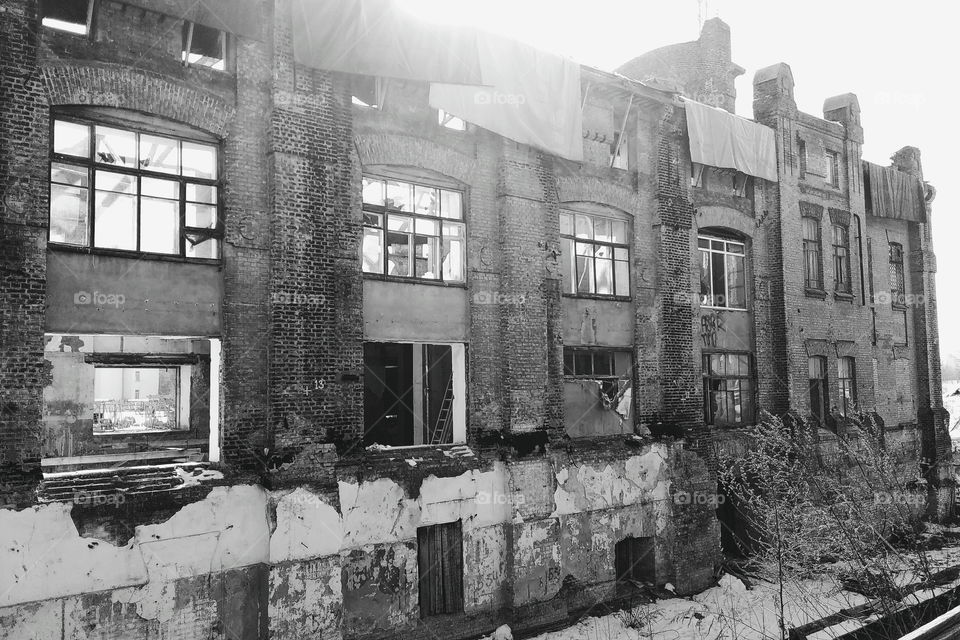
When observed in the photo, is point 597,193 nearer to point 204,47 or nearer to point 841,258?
point 204,47

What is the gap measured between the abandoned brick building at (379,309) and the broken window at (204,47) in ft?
0.14

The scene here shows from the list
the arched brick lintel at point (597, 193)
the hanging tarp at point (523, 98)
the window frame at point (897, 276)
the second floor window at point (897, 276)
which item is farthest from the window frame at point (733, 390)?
the second floor window at point (897, 276)

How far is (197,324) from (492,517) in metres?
5.85

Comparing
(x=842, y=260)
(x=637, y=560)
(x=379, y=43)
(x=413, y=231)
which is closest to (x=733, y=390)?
(x=637, y=560)

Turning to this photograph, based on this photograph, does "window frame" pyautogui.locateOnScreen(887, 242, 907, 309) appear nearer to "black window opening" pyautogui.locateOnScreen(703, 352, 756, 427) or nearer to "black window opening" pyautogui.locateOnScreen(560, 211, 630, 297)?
"black window opening" pyautogui.locateOnScreen(703, 352, 756, 427)

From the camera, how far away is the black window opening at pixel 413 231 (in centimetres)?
1182

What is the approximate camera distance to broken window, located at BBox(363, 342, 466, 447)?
620 inches

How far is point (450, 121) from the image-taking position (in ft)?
41.7

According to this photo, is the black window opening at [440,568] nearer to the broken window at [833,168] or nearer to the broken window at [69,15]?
the broken window at [69,15]

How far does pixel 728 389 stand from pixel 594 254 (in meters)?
5.33

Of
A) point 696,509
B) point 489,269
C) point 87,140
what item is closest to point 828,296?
point 696,509

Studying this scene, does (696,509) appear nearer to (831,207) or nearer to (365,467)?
(365,467)

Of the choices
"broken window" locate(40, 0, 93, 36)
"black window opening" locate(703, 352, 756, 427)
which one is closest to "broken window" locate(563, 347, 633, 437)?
"black window opening" locate(703, 352, 756, 427)

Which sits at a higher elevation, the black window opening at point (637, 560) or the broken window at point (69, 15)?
the broken window at point (69, 15)
